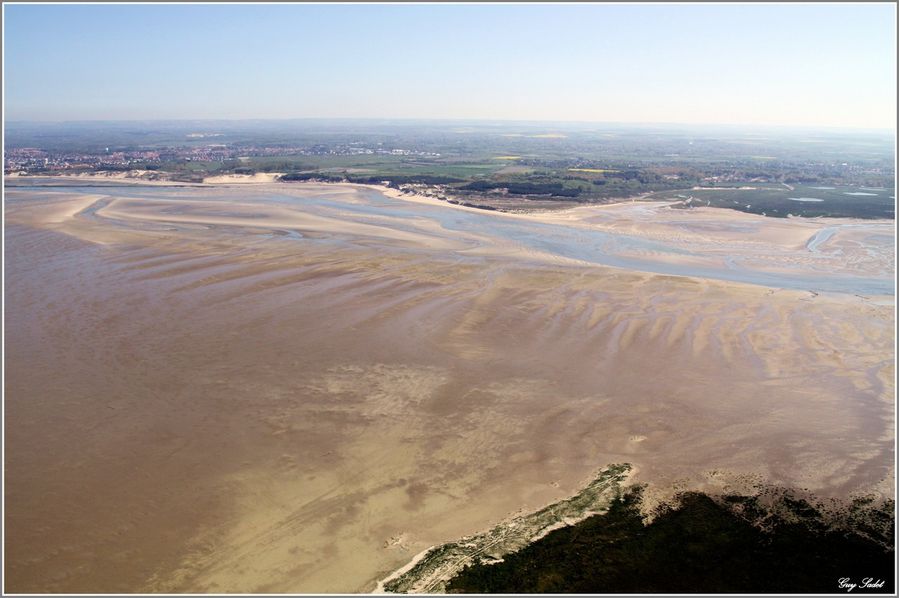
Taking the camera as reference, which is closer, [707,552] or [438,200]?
[707,552]

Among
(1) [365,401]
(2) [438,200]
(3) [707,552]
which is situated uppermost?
(2) [438,200]

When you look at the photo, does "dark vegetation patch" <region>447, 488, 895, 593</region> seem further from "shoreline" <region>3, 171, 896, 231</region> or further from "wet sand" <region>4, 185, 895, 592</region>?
"shoreline" <region>3, 171, 896, 231</region>

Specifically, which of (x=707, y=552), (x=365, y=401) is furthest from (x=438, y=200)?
(x=707, y=552)

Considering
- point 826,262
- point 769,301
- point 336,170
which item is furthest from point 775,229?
point 336,170

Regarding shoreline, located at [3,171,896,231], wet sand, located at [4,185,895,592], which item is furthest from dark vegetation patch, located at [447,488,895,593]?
shoreline, located at [3,171,896,231]

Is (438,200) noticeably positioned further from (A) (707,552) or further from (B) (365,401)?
(A) (707,552)

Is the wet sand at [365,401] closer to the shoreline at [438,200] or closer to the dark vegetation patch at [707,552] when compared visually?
the dark vegetation patch at [707,552]
